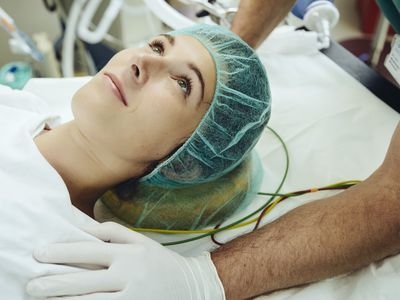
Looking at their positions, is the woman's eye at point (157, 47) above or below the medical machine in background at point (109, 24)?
above

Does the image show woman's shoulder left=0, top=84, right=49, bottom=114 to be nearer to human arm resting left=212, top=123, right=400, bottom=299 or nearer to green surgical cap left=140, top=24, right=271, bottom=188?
green surgical cap left=140, top=24, right=271, bottom=188

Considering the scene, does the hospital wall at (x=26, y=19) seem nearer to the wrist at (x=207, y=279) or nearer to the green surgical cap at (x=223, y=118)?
the green surgical cap at (x=223, y=118)

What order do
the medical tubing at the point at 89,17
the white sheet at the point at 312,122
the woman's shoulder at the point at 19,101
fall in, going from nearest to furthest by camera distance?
the woman's shoulder at the point at 19,101 → the white sheet at the point at 312,122 → the medical tubing at the point at 89,17

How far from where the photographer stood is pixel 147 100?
107cm

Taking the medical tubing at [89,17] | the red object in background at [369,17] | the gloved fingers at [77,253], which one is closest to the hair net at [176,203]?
the gloved fingers at [77,253]

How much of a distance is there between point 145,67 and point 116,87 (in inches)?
3.6

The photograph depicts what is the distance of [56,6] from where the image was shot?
2.53 metres

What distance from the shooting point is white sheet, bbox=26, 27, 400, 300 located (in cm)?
147

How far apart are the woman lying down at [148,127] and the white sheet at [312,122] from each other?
273mm

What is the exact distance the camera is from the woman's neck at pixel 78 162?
1141 millimetres

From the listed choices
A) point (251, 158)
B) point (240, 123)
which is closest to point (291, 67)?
point (251, 158)

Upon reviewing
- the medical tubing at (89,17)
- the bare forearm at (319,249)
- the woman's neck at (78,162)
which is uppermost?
the bare forearm at (319,249)

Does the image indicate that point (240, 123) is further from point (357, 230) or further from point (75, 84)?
point (75, 84)

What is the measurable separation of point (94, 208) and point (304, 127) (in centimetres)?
86
